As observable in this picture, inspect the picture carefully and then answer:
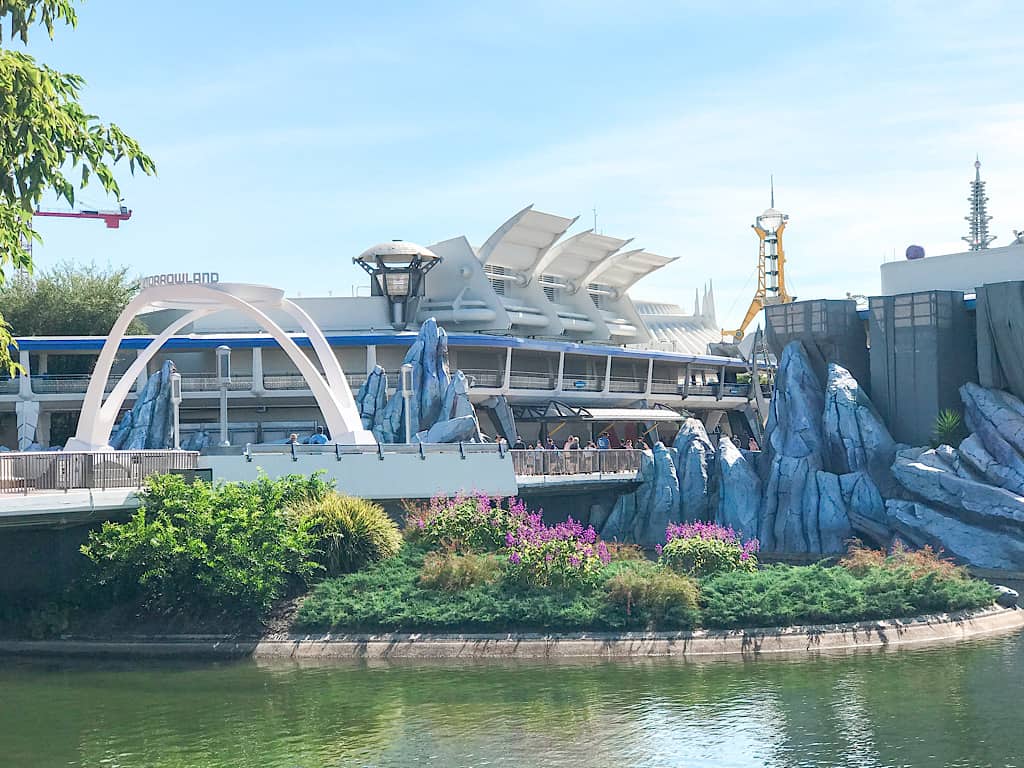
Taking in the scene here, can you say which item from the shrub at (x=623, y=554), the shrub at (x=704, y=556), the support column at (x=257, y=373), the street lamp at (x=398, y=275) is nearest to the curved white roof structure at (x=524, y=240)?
the street lamp at (x=398, y=275)

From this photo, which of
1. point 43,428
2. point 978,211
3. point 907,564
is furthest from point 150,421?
point 978,211

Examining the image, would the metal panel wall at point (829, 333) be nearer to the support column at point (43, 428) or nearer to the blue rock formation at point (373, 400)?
the blue rock formation at point (373, 400)

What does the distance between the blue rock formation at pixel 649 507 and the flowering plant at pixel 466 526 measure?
12.1m

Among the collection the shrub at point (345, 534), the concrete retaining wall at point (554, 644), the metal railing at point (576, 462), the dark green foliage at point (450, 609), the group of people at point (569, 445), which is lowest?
the concrete retaining wall at point (554, 644)

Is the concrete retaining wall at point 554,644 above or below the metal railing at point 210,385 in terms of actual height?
below

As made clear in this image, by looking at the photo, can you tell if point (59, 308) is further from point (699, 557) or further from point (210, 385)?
point (699, 557)

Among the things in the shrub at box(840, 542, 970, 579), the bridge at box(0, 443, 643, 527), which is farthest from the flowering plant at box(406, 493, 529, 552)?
the shrub at box(840, 542, 970, 579)

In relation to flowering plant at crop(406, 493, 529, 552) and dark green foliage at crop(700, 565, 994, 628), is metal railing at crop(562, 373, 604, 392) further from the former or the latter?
dark green foliage at crop(700, 565, 994, 628)

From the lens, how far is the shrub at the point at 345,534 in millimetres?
30391

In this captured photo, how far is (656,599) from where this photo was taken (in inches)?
1095

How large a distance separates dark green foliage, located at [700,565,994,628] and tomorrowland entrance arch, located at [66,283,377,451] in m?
13.2

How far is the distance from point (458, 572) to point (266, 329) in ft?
48.4

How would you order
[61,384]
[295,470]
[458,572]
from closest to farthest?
[458,572] < [295,470] < [61,384]

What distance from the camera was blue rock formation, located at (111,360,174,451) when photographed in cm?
5262
